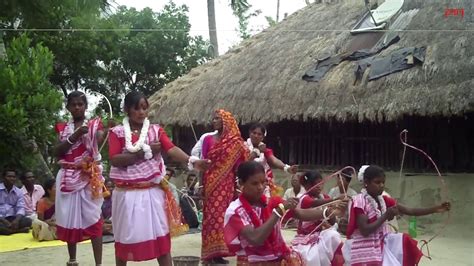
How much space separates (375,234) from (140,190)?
1830 millimetres

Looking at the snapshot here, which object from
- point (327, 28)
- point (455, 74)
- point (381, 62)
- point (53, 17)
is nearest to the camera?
point (455, 74)

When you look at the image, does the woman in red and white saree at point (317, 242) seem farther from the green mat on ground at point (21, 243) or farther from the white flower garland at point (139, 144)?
the green mat on ground at point (21, 243)

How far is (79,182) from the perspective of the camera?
18.4 feet

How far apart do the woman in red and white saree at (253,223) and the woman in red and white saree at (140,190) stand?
1.18 m

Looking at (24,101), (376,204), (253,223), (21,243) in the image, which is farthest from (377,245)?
(24,101)

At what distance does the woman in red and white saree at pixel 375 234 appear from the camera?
4.71 m

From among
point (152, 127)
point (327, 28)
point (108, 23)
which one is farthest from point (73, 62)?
point (152, 127)

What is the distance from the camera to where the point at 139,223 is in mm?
4723

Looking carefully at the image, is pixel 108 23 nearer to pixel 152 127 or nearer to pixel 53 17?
pixel 53 17

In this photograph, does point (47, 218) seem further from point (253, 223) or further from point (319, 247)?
point (253, 223)

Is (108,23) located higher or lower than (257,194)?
higher

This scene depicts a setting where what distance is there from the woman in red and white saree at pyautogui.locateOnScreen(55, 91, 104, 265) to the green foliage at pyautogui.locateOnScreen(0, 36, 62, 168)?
4.71 meters

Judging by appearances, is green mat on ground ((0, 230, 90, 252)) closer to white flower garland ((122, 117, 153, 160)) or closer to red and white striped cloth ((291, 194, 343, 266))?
white flower garland ((122, 117, 153, 160))

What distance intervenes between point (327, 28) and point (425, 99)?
4.66 metres
